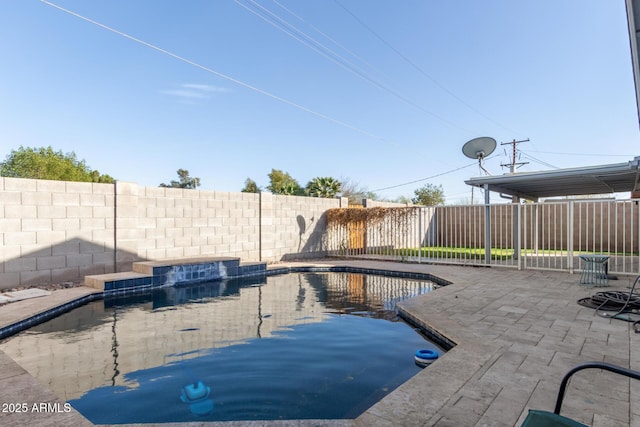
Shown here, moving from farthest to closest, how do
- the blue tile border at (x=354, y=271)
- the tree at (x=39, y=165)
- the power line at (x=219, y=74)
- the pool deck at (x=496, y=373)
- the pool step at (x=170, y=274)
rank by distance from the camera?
the tree at (x=39, y=165) → the blue tile border at (x=354, y=271) → the power line at (x=219, y=74) → the pool step at (x=170, y=274) → the pool deck at (x=496, y=373)

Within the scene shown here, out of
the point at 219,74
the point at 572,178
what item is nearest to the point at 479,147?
the point at 572,178

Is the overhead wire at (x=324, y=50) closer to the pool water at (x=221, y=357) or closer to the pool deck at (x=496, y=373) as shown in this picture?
the pool water at (x=221, y=357)

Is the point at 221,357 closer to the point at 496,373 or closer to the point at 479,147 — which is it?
the point at 496,373

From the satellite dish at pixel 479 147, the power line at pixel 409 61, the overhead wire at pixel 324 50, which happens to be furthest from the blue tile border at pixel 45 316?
the power line at pixel 409 61

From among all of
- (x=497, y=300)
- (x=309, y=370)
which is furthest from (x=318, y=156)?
(x=309, y=370)

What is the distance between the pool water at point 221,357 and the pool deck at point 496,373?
0.36m

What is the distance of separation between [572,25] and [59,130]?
25.1 m

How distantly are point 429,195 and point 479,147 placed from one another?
22.7 metres

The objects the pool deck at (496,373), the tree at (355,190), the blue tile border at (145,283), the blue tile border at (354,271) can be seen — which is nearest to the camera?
the pool deck at (496,373)

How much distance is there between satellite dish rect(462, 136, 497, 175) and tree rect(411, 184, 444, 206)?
21.5 m

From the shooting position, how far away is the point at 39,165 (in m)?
32.3

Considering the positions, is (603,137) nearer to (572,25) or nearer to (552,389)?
(572,25)

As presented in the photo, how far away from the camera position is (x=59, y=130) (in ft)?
65.7

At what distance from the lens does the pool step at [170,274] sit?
7.30m
